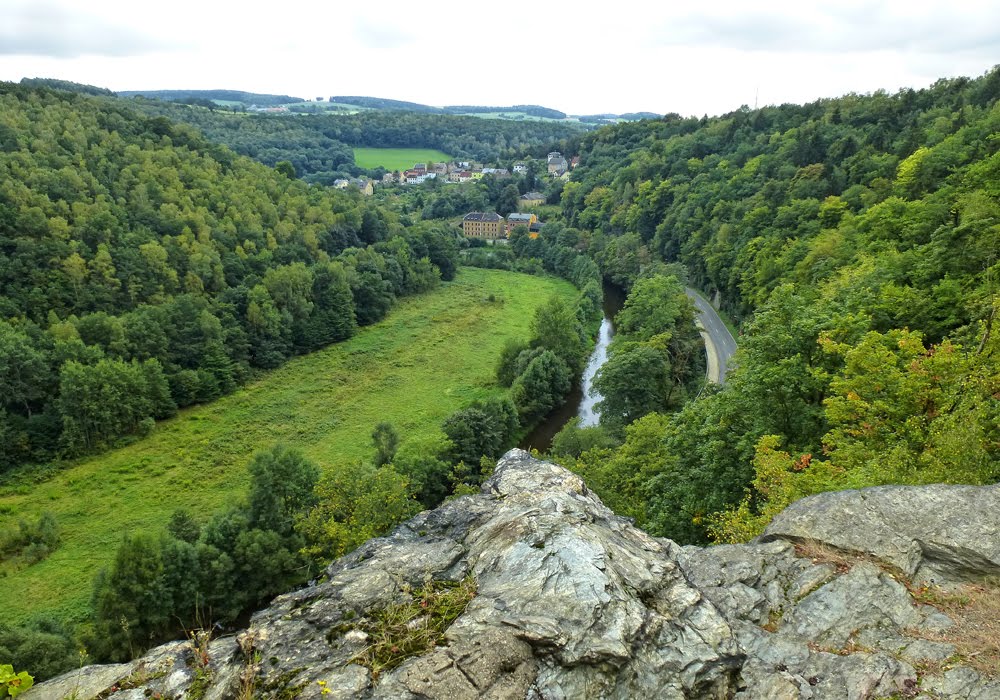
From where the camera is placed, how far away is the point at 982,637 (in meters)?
6.70

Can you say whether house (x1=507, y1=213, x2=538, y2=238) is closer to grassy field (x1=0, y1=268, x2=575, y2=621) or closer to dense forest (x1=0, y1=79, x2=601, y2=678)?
dense forest (x1=0, y1=79, x2=601, y2=678)

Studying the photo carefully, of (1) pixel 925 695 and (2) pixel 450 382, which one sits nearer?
(1) pixel 925 695

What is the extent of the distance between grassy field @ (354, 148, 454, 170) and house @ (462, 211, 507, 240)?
71438 millimetres

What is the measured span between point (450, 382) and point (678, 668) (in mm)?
45109

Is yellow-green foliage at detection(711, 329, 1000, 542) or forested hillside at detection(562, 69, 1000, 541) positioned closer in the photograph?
yellow-green foliage at detection(711, 329, 1000, 542)

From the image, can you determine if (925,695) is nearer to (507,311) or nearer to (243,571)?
(243,571)

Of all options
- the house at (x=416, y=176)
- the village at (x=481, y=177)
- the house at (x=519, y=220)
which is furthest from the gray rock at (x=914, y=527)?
the house at (x=416, y=176)

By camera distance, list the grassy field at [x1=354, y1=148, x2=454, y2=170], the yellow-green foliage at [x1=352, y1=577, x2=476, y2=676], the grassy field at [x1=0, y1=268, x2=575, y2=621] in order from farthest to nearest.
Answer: the grassy field at [x1=354, y1=148, x2=454, y2=170] < the grassy field at [x1=0, y1=268, x2=575, y2=621] < the yellow-green foliage at [x1=352, y1=577, x2=476, y2=676]

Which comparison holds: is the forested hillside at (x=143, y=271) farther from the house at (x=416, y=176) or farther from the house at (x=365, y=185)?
the house at (x=416, y=176)

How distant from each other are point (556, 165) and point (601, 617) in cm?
14509

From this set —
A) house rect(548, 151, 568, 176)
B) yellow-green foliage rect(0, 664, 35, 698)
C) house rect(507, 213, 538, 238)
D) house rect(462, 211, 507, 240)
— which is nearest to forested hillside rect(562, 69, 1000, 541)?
yellow-green foliage rect(0, 664, 35, 698)

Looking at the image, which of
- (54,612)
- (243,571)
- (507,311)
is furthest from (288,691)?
(507,311)

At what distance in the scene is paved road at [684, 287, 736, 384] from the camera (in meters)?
40.9

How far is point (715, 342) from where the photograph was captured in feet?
156
